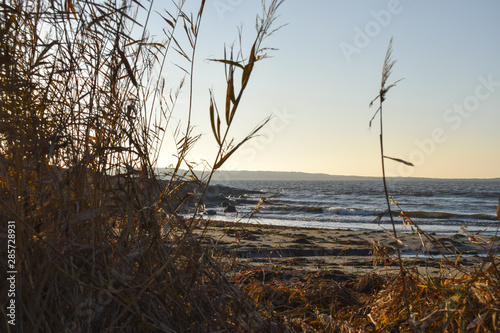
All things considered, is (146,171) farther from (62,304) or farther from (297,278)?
(297,278)

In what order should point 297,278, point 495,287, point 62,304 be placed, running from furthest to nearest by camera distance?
point 297,278 < point 495,287 < point 62,304

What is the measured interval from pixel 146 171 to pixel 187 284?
1.51 ft

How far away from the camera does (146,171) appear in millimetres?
1551

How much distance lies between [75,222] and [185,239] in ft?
1.30

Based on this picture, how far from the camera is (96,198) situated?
60.6 inches

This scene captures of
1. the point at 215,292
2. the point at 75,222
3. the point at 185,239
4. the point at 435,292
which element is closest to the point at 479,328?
the point at 435,292

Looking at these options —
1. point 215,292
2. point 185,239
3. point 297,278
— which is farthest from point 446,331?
point 297,278

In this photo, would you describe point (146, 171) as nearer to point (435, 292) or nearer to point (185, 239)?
point (185, 239)

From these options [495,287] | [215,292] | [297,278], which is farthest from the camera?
[297,278]

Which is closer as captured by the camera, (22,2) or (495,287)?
(495,287)

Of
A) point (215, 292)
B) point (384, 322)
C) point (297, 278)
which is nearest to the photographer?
point (215, 292)

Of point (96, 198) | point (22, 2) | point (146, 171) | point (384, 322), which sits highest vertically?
point (22, 2)

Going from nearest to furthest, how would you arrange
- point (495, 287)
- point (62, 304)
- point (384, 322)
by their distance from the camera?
1. point (62, 304)
2. point (495, 287)
3. point (384, 322)

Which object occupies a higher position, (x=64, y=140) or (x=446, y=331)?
(x=64, y=140)
